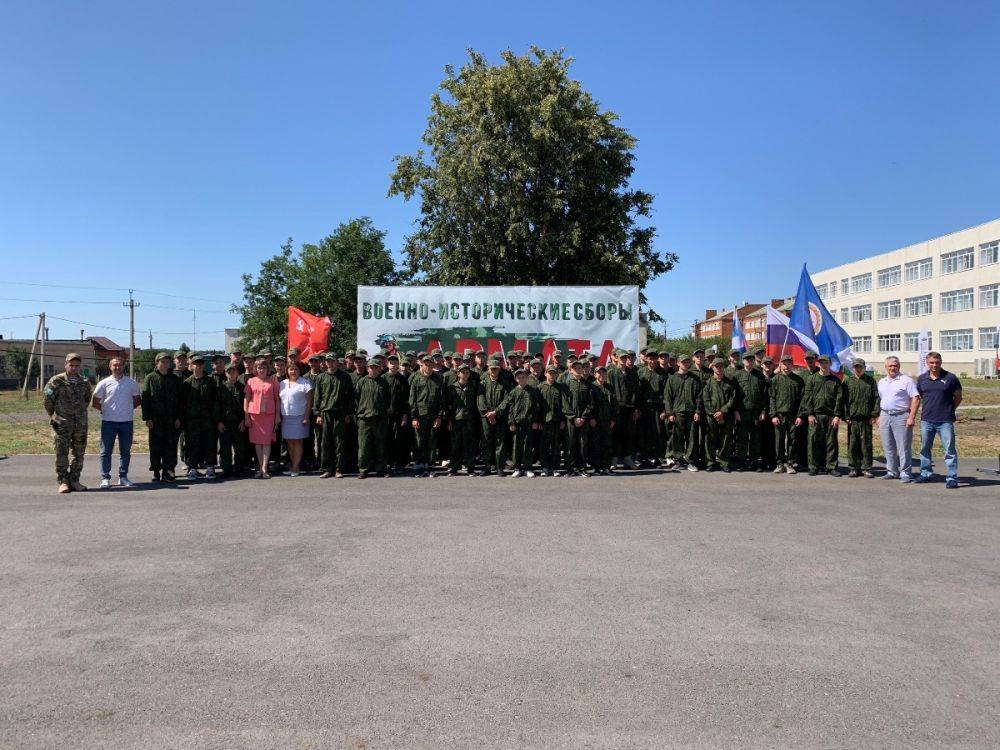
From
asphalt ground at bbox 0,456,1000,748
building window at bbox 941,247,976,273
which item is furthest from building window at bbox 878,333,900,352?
asphalt ground at bbox 0,456,1000,748

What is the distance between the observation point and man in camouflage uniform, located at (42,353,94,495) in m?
9.60

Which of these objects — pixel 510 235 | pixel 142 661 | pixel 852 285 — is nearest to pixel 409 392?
pixel 142 661

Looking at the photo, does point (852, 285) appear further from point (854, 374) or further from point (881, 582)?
point (881, 582)

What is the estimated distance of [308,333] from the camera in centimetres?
1634

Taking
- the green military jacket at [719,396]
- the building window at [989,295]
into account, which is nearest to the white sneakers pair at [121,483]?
the green military jacket at [719,396]

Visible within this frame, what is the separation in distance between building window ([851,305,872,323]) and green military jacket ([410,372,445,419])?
250 feet

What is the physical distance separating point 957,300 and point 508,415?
63.0 meters

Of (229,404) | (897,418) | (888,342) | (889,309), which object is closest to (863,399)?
(897,418)

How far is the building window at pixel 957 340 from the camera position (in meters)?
60.0

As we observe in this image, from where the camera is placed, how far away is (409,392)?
465 inches

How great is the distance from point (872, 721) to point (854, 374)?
9.16 metres

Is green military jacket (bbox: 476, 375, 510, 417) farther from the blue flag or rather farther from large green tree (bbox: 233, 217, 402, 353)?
large green tree (bbox: 233, 217, 402, 353)

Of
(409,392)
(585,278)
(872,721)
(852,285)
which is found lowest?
(872,721)

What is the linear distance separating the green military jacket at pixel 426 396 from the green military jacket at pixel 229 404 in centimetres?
264
